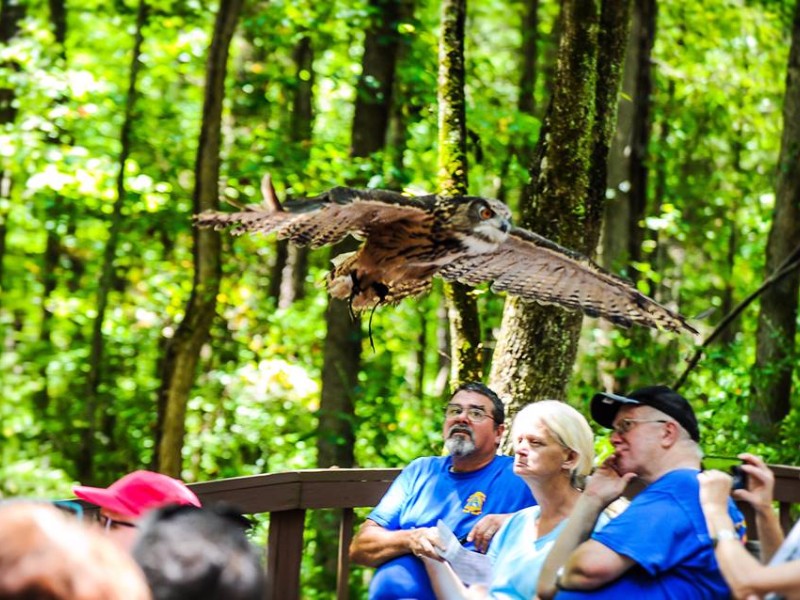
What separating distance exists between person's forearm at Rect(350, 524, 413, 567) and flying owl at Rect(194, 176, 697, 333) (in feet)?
4.82

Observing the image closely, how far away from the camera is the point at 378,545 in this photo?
13.4 feet

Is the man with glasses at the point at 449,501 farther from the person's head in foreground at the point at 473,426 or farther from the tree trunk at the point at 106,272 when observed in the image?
the tree trunk at the point at 106,272

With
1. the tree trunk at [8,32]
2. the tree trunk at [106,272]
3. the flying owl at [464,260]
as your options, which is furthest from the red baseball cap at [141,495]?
the tree trunk at [8,32]

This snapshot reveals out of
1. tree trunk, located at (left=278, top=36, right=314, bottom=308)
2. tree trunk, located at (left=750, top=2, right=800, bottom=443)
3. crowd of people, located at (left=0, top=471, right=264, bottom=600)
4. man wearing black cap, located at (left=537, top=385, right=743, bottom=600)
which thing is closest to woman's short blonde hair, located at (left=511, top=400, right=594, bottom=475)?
man wearing black cap, located at (left=537, top=385, right=743, bottom=600)

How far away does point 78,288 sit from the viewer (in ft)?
51.4

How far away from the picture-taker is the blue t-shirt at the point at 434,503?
13.1 feet

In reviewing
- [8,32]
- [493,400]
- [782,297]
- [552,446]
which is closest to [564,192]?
[493,400]

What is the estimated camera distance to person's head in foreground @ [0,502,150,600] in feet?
4.72

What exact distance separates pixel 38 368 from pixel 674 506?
523 inches

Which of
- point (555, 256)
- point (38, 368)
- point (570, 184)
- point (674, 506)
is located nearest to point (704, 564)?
point (674, 506)

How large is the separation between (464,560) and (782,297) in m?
5.56

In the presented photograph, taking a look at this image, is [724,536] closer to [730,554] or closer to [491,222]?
[730,554]

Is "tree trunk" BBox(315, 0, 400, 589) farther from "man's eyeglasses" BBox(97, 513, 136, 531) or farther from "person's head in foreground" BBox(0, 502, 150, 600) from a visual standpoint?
"person's head in foreground" BBox(0, 502, 150, 600)

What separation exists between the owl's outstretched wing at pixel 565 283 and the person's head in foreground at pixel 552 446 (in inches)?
62.7
